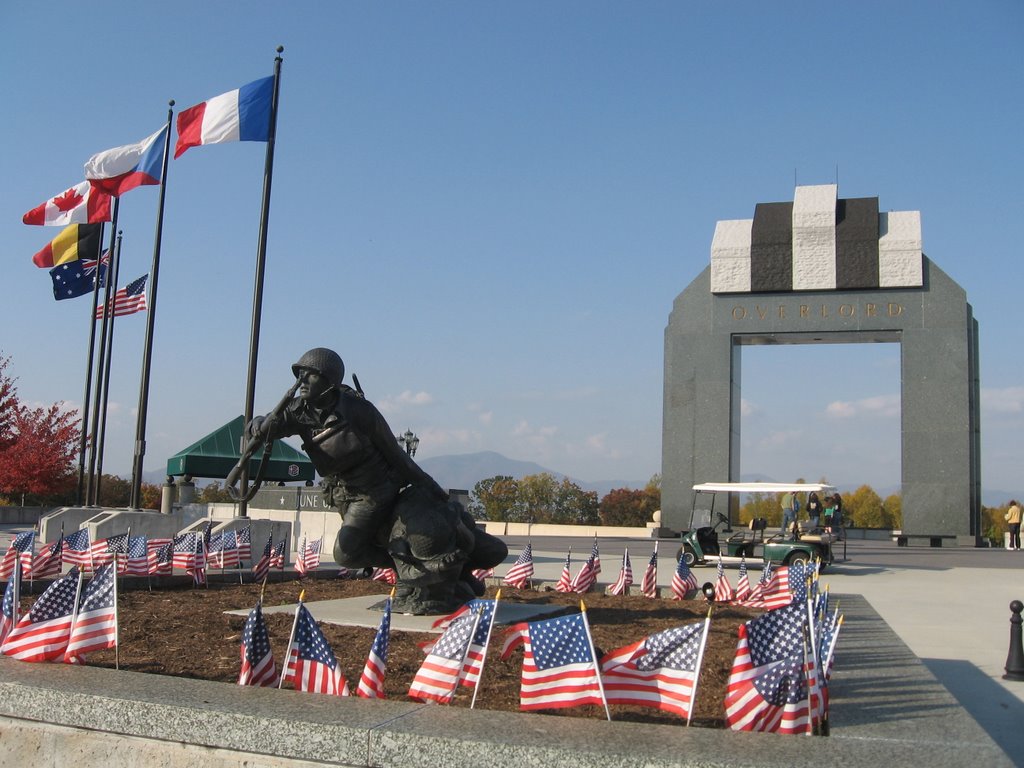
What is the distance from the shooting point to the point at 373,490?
885 cm

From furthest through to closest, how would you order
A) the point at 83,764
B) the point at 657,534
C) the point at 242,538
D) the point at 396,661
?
the point at 657,534
the point at 242,538
the point at 396,661
the point at 83,764

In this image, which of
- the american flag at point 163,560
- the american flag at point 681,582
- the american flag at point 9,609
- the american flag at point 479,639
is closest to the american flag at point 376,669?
the american flag at point 479,639

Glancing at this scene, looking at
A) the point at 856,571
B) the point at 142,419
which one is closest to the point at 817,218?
the point at 856,571

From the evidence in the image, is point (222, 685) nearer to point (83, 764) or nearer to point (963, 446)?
point (83, 764)

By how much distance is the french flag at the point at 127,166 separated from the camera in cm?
2127

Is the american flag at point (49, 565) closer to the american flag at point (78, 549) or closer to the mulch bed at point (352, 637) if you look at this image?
the american flag at point (78, 549)

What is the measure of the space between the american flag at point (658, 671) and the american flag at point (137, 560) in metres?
8.26

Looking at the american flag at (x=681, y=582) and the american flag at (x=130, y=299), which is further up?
the american flag at (x=130, y=299)

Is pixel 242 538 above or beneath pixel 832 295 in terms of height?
beneath

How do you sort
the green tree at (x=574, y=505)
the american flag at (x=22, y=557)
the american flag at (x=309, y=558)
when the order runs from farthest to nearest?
the green tree at (x=574, y=505), the american flag at (x=309, y=558), the american flag at (x=22, y=557)

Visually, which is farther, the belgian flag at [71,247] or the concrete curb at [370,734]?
the belgian flag at [71,247]

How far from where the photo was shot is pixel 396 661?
6695 millimetres

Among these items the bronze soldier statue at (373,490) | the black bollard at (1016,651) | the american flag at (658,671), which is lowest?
the black bollard at (1016,651)

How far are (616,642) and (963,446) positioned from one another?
97.8 feet
